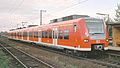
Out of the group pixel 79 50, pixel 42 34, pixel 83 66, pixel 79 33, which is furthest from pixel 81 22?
pixel 42 34

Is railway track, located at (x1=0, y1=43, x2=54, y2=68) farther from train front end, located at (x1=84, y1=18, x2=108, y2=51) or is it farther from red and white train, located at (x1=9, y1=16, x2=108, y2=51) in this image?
train front end, located at (x1=84, y1=18, x2=108, y2=51)

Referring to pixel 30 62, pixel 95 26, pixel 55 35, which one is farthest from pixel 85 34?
pixel 55 35

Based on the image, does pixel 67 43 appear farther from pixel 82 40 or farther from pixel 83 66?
pixel 83 66

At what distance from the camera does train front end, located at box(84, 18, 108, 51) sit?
16.6m

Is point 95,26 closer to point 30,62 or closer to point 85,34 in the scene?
point 85,34

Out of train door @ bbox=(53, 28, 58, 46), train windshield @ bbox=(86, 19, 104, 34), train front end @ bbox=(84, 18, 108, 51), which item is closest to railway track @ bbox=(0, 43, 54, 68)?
train door @ bbox=(53, 28, 58, 46)

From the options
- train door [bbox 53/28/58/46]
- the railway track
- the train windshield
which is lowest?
the railway track

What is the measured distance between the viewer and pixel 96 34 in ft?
55.2

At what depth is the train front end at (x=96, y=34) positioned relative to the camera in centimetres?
1658

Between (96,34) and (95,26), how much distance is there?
632mm

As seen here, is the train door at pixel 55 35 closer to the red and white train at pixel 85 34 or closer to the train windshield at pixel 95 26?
the red and white train at pixel 85 34

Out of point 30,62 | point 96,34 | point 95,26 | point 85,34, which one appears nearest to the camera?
point 30,62

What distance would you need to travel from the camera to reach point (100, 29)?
17203mm

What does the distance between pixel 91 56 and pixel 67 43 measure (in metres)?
2.13
